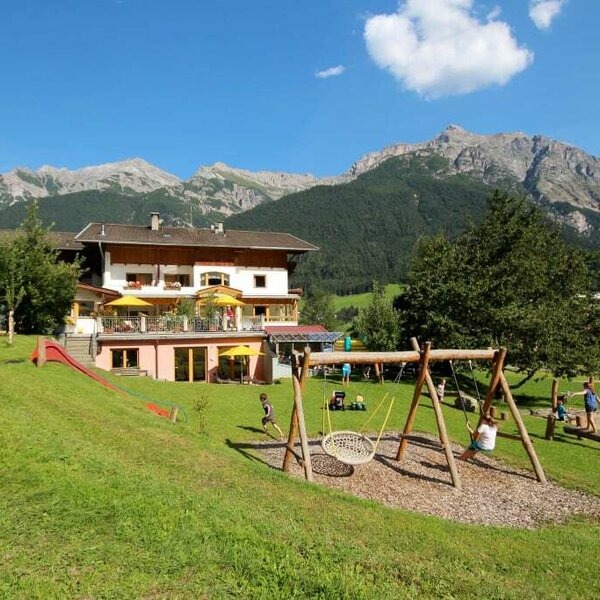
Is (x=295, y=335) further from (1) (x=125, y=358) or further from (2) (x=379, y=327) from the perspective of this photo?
(1) (x=125, y=358)

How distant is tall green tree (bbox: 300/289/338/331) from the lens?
8525 centimetres

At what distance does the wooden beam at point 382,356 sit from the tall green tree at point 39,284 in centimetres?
1883

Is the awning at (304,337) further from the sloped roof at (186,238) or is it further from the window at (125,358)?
the sloped roof at (186,238)

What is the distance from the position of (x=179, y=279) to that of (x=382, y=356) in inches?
1078

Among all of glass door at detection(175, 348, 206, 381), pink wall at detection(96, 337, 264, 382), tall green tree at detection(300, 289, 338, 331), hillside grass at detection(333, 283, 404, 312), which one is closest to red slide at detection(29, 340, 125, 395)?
pink wall at detection(96, 337, 264, 382)

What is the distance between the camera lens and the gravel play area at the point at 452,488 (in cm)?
1046

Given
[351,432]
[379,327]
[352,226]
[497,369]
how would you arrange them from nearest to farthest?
[351,432]
[497,369]
[379,327]
[352,226]

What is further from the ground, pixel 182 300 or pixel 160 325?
pixel 182 300

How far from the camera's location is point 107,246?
116ft

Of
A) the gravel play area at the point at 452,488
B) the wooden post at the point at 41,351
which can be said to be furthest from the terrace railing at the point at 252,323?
the gravel play area at the point at 452,488

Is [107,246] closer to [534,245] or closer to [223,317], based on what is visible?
[223,317]

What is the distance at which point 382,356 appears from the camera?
1313 cm

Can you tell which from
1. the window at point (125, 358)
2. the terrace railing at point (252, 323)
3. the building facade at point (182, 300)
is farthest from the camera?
the terrace railing at point (252, 323)

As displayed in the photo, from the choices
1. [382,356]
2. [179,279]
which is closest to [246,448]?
[382,356]
